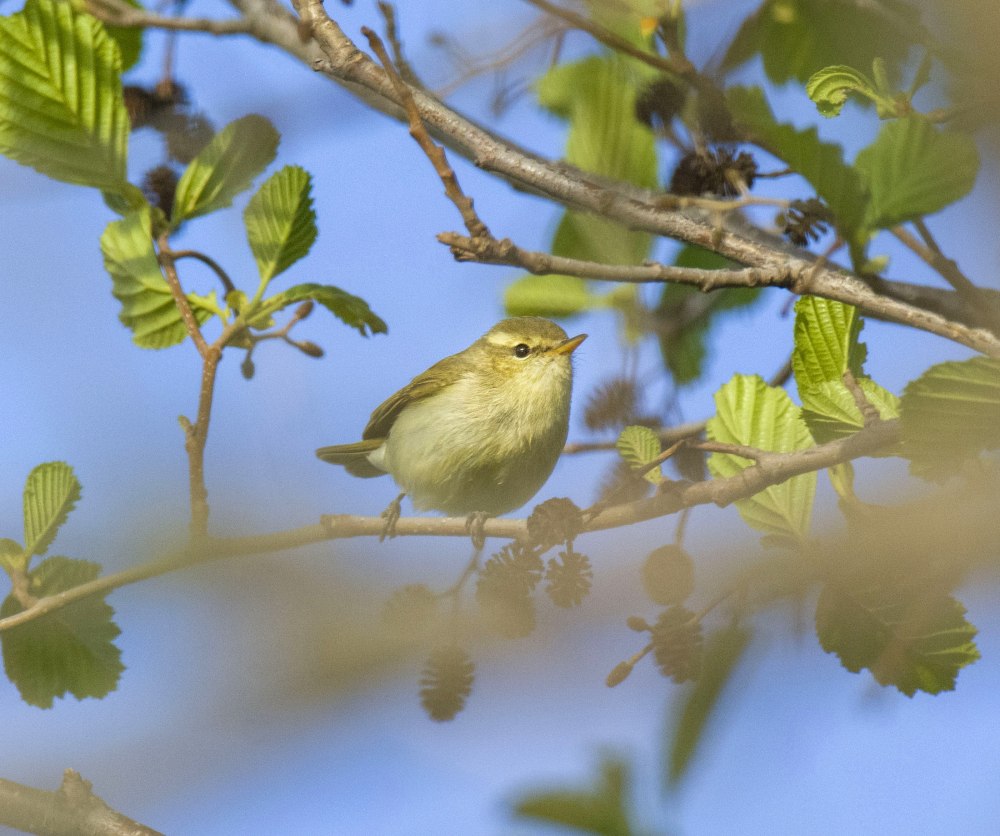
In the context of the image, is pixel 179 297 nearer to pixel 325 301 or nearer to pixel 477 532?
pixel 325 301

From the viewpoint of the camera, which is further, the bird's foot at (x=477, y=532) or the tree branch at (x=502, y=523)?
the bird's foot at (x=477, y=532)

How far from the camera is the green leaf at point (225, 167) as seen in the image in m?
2.52

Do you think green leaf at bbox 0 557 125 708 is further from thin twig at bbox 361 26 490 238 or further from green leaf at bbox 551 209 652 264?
green leaf at bbox 551 209 652 264

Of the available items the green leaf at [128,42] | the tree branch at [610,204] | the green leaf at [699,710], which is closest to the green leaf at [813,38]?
the tree branch at [610,204]

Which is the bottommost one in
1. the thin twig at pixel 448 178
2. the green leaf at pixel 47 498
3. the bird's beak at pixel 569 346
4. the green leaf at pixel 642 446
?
the green leaf at pixel 47 498

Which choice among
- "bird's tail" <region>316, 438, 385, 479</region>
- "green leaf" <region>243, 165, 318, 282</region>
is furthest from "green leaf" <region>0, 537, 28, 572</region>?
"bird's tail" <region>316, 438, 385, 479</region>

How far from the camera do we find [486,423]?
3744 millimetres

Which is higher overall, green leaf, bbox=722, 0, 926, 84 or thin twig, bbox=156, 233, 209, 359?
green leaf, bbox=722, 0, 926, 84

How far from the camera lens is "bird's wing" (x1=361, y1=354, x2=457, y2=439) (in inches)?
163

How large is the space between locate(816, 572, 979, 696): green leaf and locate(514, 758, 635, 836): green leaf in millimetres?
488

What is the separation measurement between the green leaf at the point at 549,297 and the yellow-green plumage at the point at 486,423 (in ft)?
1.86

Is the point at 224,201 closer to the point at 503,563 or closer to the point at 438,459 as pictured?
the point at 503,563

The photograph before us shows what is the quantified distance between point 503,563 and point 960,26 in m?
1.29

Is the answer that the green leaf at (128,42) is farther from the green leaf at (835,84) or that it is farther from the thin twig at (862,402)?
the thin twig at (862,402)
